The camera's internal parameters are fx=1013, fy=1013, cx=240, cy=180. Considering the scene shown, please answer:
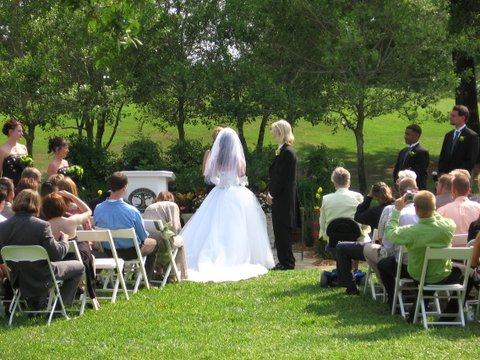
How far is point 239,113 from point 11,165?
336 inches

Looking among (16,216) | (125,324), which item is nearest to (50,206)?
(16,216)

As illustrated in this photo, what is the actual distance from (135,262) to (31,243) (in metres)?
2.09

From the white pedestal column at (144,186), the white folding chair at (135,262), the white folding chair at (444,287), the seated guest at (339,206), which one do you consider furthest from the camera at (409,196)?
the white pedestal column at (144,186)

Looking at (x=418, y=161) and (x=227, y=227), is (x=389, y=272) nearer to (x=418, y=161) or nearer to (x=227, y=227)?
(x=227, y=227)

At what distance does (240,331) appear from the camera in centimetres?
924

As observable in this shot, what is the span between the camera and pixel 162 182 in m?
17.6

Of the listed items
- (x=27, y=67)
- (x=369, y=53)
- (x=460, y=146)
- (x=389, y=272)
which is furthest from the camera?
(x=27, y=67)

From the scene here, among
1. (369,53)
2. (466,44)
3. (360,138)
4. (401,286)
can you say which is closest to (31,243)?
(401,286)

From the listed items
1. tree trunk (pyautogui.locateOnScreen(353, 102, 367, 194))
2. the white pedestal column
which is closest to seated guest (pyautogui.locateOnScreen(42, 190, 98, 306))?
the white pedestal column

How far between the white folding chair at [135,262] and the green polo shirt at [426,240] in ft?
10.5

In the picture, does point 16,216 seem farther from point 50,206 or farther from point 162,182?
point 162,182

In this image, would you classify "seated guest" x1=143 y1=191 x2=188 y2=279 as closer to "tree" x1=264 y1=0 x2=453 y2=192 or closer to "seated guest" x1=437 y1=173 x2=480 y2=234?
"seated guest" x1=437 y1=173 x2=480 y2=234

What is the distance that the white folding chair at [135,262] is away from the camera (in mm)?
11461

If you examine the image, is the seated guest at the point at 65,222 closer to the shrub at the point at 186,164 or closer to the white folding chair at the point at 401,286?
the white folding chair at the point at 401,286
